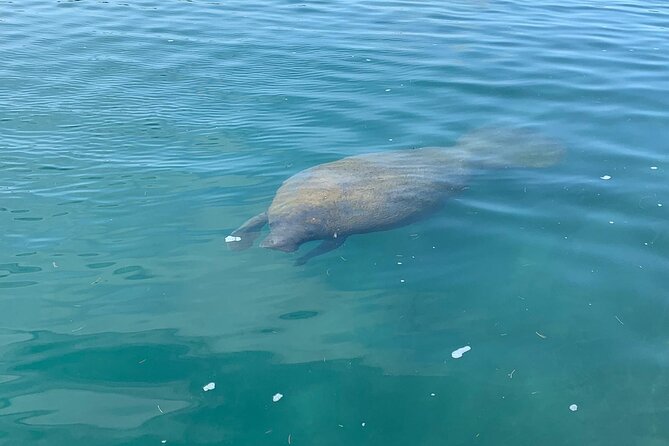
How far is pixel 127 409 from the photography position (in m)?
5.71

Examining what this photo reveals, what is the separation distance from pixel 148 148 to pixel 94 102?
2145 millimetres

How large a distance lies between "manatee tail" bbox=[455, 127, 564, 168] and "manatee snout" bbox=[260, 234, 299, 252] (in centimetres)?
347

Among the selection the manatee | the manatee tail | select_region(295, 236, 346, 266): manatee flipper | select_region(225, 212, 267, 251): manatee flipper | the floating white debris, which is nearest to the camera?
the floating white debris

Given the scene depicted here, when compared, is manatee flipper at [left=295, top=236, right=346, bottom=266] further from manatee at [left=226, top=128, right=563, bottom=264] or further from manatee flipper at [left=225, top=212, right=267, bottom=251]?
manatee flipper at [left=225, top=212, right=267, bottom=251]

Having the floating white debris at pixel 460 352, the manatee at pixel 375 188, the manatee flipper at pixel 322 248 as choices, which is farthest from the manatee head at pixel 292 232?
the floating white debris at pixel 460 352

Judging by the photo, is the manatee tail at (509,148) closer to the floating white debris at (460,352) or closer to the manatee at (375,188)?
the manatee at (375,188)

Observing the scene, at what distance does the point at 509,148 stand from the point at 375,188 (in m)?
2.66

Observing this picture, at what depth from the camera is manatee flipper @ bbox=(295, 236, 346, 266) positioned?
7.81 metres

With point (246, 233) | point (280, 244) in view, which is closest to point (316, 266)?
point (280, 244)

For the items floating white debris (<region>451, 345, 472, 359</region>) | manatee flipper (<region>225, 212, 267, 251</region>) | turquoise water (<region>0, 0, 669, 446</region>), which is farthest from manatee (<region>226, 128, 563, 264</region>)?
floating white debris (<region>451, 345, 472, 359</region>)

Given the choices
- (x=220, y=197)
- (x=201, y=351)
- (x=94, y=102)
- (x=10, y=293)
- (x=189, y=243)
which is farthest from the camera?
(x=94, y=102)

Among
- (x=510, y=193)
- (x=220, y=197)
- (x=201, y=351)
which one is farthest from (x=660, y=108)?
(x=201, y=351)

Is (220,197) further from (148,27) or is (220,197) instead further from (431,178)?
(148,27)

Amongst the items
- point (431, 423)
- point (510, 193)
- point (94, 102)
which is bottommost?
point (431, 423)
